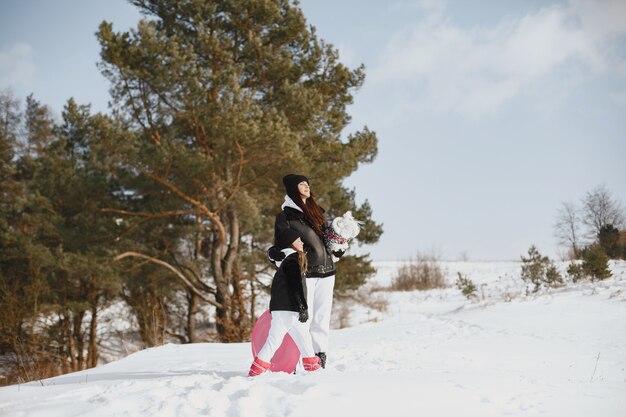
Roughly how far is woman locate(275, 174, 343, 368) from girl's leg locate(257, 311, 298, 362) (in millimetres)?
249

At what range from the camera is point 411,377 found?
12.0 feet

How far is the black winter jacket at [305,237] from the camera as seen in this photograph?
168 inches

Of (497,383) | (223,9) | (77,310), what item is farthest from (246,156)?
(497,383)

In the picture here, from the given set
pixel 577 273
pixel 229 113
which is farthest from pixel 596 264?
pixel 229 113

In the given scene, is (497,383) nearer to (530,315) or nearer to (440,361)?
(440,361)

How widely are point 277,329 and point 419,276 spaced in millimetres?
23561

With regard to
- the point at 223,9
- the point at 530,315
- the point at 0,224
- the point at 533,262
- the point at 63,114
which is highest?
the point at 223,9

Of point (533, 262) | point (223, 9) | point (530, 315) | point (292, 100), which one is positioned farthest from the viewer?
point (533, 262)

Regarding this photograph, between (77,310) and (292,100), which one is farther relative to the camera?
(77,310)

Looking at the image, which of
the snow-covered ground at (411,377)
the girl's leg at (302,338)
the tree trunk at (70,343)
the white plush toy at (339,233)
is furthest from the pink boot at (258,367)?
the tree trunk at (70,343)

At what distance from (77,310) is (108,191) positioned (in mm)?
3741

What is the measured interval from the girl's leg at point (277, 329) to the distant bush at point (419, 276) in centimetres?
2221

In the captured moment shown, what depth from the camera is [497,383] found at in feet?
11.5

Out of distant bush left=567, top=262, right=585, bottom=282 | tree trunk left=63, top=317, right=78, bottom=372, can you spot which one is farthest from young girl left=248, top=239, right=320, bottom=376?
tree trunk left=63, top=317, right=78, bottom=372
